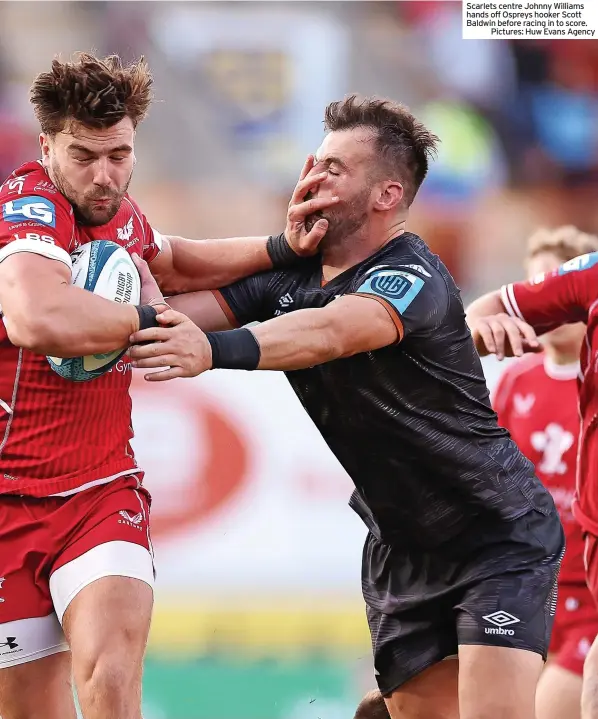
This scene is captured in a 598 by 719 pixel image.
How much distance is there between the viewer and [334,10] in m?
6.92

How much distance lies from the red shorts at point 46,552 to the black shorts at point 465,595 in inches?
35.0

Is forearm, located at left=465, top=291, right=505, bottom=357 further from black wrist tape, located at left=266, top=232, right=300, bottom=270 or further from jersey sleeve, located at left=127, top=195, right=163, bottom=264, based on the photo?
jersey sleeve, located at left=127, top=195, right=163, bottom=264

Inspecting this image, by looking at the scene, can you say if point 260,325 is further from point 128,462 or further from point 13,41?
point 13,41

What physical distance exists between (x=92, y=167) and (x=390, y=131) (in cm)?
103

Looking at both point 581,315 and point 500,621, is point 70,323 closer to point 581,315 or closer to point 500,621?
point 500,621

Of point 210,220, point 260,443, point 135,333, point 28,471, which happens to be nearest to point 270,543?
point 260,443

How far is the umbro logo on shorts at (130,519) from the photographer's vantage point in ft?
11.4

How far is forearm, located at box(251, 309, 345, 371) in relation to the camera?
3102 millimetres

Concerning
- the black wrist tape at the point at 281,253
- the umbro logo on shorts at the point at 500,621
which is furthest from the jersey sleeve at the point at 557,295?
the umbro logo on shorts at the point at 500,621

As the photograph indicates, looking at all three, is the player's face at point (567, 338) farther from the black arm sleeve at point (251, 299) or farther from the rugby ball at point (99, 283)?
the rugby ball at point (99, 283)

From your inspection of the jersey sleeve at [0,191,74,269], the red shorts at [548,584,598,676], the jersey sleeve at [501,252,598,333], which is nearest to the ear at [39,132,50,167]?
the jersey sleeve at [0,191,74,269]

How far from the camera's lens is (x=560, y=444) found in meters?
5.45

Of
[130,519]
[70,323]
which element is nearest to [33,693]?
[130,519]

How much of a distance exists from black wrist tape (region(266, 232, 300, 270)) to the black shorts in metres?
1.07
